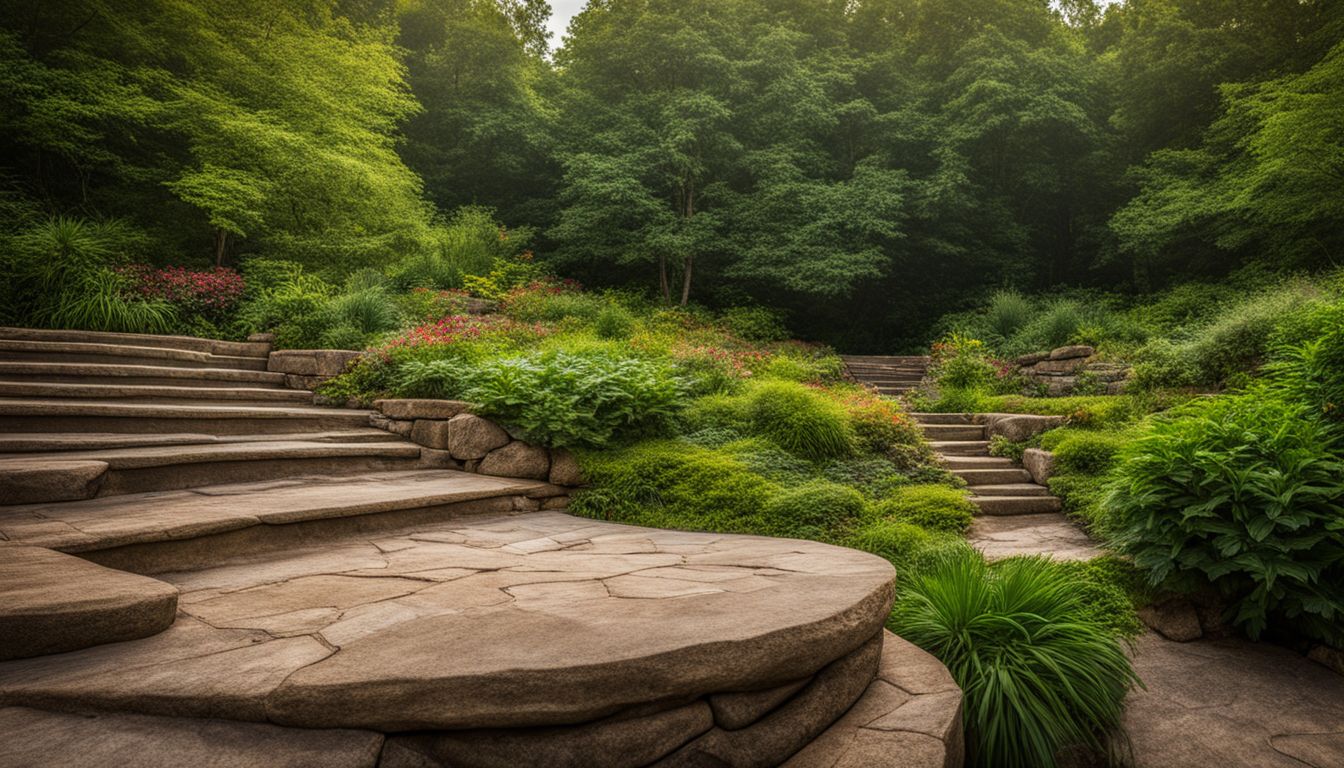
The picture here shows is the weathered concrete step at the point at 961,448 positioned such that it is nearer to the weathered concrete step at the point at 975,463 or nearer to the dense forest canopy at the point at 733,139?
the weathered concrete step at the point at 975,463

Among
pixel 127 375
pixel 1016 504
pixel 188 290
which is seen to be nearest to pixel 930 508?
pixel 1016 504

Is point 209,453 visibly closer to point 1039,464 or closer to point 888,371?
point 1039,464

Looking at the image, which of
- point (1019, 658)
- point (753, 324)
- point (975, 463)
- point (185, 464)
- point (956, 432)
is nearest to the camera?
point (1019, 658)

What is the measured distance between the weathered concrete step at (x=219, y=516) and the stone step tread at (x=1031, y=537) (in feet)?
11.0

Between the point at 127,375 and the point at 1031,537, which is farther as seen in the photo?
the point at 127,375

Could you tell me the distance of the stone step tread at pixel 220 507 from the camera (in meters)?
2.39

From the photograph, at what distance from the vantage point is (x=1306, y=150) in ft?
30.7

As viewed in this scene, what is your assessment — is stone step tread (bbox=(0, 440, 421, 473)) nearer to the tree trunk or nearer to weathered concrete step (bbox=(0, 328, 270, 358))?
weathered concrete step (bbox=(0, 328, 270, 358))

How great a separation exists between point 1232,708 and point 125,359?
8068 millimetres

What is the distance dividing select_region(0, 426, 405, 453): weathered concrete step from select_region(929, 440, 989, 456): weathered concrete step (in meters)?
5.13

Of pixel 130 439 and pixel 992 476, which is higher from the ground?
pixel 130 439

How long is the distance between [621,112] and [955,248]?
885 cm

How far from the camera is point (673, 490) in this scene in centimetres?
442

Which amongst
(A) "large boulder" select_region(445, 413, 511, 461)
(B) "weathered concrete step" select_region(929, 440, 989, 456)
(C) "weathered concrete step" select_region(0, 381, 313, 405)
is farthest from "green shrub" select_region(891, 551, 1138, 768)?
(C) "weathered concrete step" select_region(0, 381, 313, 405)
